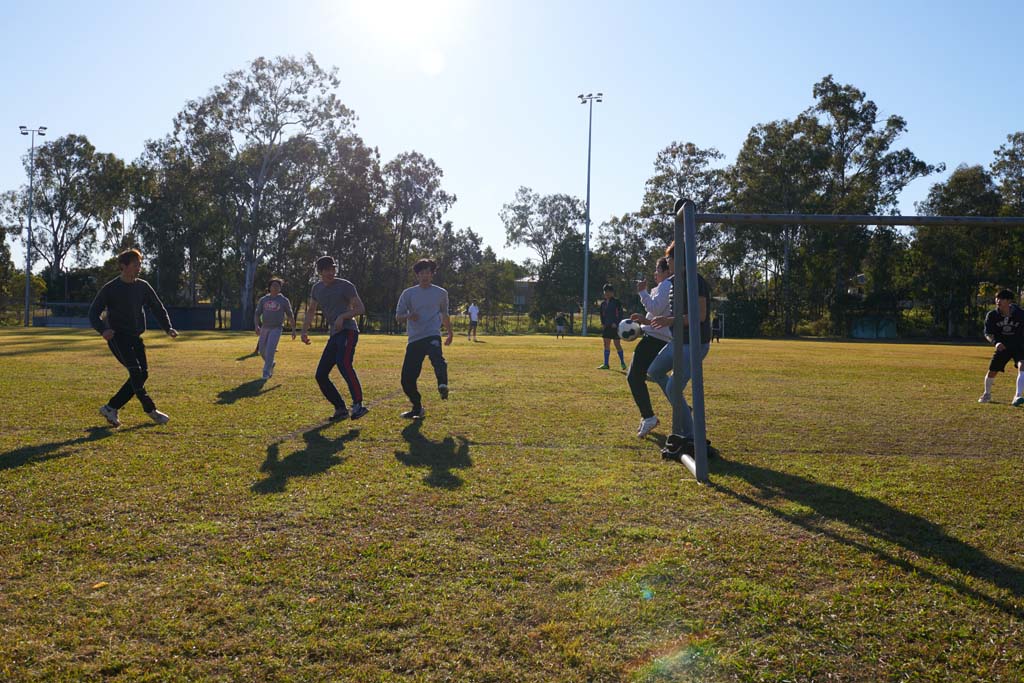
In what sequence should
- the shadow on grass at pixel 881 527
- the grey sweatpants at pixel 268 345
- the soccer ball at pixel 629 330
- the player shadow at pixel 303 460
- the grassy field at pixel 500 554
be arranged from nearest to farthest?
1. the grassy field at pixel 500 554
2. the shadow on grass at pixel 881 527
3. the player shadow at pixel 303 460
4. the soccer ball at pixel 629 330
5. the grey sweatpants at pixel 268 345

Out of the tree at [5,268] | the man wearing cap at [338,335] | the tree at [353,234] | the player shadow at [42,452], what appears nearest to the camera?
the player shadow at [42,452]

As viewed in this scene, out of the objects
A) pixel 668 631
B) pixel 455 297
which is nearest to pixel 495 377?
pixel 668 631

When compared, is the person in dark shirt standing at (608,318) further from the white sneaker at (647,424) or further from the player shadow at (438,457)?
the player shadow at (438,457)

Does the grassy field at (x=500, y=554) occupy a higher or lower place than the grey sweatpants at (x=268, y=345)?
lower

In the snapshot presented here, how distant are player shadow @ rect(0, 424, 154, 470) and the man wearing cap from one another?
2.27 m

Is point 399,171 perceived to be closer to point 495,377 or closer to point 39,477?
point 495,377

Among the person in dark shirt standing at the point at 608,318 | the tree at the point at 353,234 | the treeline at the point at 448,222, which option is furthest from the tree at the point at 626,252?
the person in dark shirt standing at the point at 608,318

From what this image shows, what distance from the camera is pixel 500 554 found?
3.82 meters

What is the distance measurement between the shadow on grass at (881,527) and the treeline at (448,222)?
4581cm

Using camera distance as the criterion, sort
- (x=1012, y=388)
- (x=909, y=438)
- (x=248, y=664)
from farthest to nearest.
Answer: (x=1012, y=388), (x=909, y=438), (x=248, y=664)

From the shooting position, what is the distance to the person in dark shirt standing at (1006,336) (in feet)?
37.1

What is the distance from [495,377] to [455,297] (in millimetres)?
56537

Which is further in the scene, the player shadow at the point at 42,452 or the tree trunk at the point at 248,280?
the tree trunk at the point at 248,280

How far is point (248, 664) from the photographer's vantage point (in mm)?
2625
